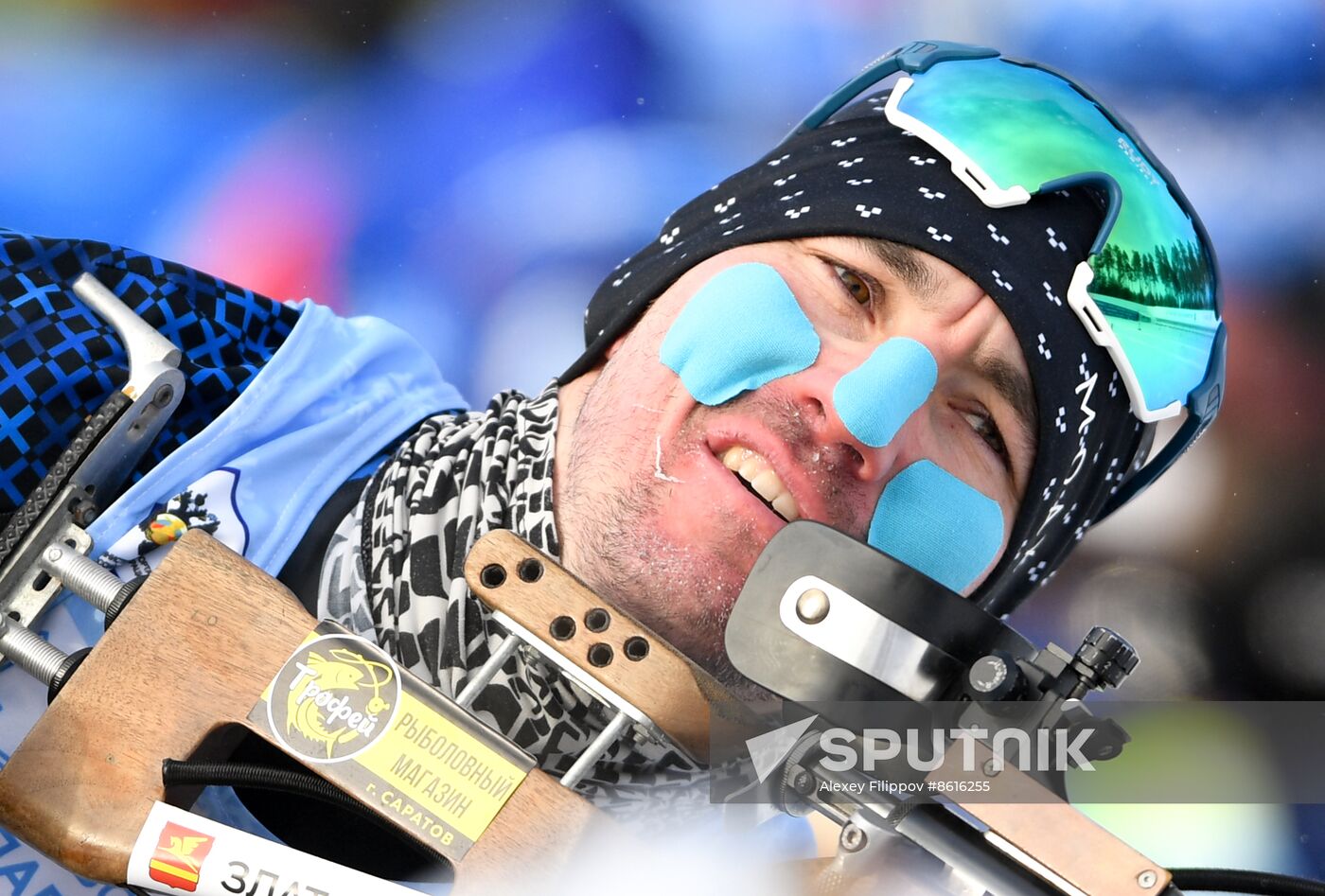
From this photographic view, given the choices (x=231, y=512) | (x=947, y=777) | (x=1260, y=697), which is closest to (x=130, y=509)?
(x=231, y=512)

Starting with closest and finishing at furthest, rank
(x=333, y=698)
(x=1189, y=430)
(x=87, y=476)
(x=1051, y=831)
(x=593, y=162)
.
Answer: (x=1051, y=831), (x=333, y=698), (x=87, y=476), (x=1189, y=430), (x=593, y=162)

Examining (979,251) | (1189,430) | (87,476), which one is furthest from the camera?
(1189,430)

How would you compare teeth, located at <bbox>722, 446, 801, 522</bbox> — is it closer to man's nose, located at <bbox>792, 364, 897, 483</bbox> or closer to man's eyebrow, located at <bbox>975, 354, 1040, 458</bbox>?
man's nose, located at <bbox>792, 364, 897, 483</bbox>

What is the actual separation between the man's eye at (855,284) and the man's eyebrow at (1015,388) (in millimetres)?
109

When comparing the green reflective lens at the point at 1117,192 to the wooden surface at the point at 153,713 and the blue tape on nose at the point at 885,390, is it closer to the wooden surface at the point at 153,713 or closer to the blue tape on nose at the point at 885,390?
the blue tape on nose at the point at 885,390

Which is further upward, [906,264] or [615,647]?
[906,264]

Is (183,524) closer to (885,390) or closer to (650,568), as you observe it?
(650,568)

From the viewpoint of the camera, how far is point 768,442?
0.99 metres

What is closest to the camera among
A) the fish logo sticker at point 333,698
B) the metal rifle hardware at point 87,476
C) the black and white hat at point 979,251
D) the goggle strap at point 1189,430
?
the fish logo sticker at point 333,698

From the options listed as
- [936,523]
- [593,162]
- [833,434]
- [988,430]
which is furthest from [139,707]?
[593,162]

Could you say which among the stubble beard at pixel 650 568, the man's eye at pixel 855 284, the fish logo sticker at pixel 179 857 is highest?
the man's eye at pixel 855 284

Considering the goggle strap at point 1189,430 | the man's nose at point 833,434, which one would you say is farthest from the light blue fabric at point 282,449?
the goggle strap at point 1189,430

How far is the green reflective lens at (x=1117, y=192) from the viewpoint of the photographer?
112 centimetres

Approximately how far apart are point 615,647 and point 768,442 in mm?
294
